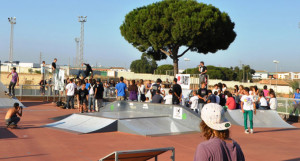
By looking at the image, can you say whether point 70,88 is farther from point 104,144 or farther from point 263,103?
point 104,144

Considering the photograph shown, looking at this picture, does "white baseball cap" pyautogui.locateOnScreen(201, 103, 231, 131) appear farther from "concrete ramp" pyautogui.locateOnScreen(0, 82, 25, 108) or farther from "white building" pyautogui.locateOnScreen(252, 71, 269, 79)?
"white building" pyautogui.locateOnScreen(252, 71, 269, 79)

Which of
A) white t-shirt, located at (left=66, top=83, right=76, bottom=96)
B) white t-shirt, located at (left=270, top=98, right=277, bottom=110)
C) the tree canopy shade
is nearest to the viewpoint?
white t-shirt, located at (left=270, top=98, right=277, bottom=110)

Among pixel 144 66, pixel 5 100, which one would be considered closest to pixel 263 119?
pixel 5 100

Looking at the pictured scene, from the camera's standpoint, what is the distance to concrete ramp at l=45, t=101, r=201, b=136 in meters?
11.9

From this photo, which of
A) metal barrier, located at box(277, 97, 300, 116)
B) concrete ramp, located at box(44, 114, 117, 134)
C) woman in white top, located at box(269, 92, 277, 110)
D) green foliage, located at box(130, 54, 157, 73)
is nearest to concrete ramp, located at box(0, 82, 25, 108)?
concrete ramp, located at box(44, 114, 117, 134)

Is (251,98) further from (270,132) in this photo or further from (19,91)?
(19,91)

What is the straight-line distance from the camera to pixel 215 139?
2.71 metres

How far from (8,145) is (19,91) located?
1720cm

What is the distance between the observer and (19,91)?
2552 centimetres

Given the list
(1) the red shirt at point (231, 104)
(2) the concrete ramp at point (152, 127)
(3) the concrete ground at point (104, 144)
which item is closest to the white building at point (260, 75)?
(1) the red shirt at point (231, 104)

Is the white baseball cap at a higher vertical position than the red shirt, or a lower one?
higher

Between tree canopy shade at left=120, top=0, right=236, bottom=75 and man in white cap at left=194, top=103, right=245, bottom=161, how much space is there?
34594 millimetres

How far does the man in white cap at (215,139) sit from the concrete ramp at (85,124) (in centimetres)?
931

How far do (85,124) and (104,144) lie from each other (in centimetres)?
301
